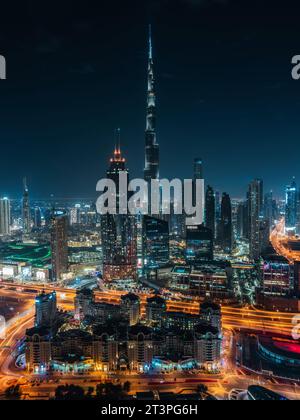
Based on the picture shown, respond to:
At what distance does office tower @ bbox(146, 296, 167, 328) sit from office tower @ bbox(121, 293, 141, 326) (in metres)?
0.27

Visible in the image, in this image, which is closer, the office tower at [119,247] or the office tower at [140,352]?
the office tower at [140,352]

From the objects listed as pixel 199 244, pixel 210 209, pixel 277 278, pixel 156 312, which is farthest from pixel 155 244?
pixel 156 312

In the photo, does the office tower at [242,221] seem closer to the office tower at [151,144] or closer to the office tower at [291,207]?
the office tower at [291,207]

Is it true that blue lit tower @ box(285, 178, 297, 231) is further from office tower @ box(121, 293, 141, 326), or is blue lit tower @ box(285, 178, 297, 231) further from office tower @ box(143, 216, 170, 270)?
office tower @ box(121, 293, 141, 326)

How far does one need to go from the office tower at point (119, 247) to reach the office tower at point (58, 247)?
1494 millimetres

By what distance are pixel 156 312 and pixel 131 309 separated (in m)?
0.56

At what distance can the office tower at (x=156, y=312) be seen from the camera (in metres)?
7.29

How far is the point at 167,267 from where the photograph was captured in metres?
12.5

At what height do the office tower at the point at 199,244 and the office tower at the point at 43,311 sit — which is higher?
the office tower at the point at 199,244

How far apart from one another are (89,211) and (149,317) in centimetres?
1656

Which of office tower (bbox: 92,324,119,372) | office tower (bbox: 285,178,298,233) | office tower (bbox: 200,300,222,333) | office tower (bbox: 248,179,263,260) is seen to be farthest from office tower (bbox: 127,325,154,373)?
office tower (bbox: 285,178,298,233)

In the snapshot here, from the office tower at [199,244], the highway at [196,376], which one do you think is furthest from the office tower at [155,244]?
the highway at [196,376]

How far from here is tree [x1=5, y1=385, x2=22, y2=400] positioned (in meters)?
4.77
